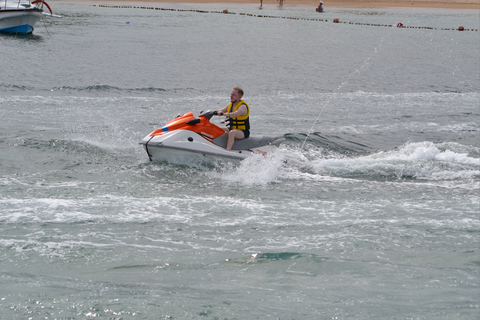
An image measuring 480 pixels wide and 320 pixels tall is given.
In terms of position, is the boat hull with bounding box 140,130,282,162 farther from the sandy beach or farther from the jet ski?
the sandy beach

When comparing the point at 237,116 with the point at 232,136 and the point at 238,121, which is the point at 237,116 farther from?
the point at 232,136

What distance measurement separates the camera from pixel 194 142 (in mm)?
9828

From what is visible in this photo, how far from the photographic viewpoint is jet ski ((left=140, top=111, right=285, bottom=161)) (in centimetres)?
972

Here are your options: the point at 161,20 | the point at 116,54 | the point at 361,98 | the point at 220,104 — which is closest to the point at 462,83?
the point at 361,98

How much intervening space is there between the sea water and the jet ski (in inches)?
7.7

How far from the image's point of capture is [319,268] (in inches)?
244

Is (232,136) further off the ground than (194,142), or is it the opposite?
(232,136)

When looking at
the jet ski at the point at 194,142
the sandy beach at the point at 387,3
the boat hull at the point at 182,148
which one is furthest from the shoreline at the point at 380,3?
the boat hull at the point at 182,148

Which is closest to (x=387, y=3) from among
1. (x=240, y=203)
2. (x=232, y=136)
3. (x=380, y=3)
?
(x=380, y=3)

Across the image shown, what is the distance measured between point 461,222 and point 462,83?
17.0 m

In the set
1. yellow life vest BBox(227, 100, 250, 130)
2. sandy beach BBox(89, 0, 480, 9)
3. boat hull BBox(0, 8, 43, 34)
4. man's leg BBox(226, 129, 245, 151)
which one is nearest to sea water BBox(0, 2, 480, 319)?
man's leg BBox(226, 129, 245, 151)

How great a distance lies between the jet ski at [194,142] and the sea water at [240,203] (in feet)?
0.64

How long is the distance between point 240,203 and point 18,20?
29878 mm

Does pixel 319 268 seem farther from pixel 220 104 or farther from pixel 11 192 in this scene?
pixel 220 104
